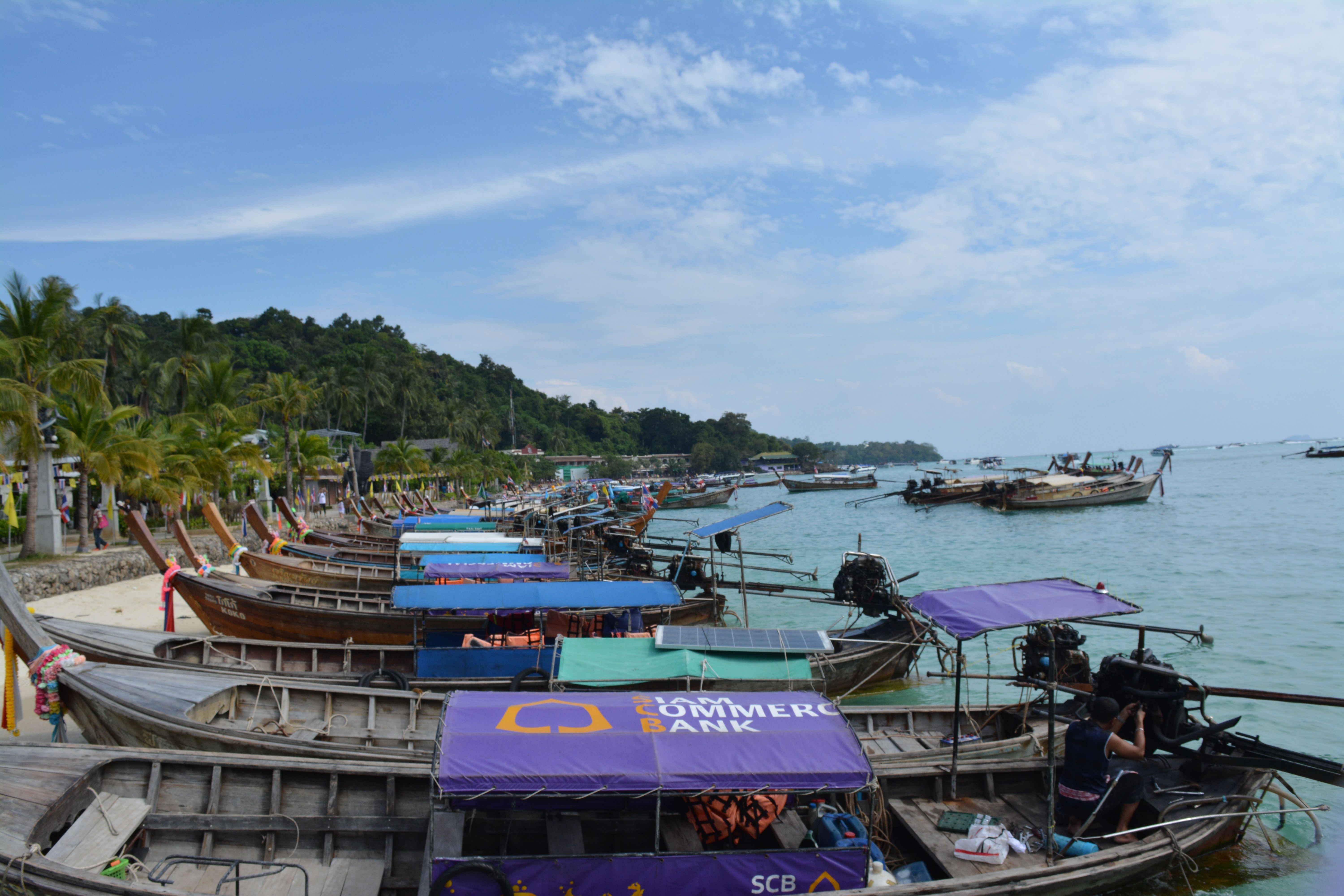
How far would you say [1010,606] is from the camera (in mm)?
8758

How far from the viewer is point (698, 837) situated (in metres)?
6.93

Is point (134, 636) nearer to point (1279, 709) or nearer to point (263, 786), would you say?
point (263, 786)

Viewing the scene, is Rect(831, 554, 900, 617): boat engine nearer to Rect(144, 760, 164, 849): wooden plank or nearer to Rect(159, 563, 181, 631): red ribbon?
Rect(144, 760, 164, 849): wooden plank

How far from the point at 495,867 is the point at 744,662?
5260 millimetres

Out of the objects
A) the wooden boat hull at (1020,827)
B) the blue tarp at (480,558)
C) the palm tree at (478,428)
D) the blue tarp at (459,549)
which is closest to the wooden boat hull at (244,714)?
the wooden boat hull at (1020,827)

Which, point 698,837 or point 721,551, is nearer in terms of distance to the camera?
point 698,837

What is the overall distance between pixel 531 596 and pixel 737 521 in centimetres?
634

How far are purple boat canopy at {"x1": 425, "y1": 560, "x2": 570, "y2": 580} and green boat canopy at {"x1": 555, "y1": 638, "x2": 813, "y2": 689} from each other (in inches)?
226

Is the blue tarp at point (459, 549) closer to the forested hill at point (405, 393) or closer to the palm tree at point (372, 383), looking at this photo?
the forested hill at point (405, 393)

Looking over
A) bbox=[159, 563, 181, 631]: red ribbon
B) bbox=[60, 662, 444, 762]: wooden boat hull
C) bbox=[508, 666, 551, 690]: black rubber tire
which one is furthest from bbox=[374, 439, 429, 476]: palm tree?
bbox=[60, 662, 444, 762]: wooden boat hull

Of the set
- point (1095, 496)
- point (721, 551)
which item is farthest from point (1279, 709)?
point (1095, 496)

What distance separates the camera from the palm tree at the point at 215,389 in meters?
35.8

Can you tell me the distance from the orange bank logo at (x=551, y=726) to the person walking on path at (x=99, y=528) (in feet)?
77.1

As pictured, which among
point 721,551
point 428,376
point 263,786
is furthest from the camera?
point 428,376
